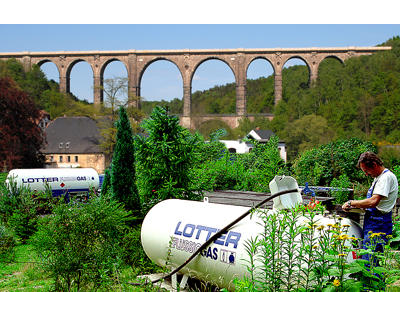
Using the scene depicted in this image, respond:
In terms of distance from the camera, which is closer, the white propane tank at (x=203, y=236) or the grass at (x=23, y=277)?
the white propane tank at (x=203, y=236)

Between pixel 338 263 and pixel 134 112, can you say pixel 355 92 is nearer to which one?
pixel 134 112

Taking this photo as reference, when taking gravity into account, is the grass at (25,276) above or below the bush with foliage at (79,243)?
below

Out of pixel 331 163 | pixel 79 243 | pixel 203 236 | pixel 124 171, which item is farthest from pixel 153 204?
pixel 331 163

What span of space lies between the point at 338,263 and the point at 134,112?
4920 cm

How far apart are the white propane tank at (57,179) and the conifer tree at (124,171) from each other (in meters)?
10.8

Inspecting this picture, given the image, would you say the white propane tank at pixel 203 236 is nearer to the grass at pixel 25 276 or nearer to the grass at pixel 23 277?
the grass at pixel 25 276

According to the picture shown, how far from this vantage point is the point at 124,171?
873cm

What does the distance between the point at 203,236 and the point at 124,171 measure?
171 inches

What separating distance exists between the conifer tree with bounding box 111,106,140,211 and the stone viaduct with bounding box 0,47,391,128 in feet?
197

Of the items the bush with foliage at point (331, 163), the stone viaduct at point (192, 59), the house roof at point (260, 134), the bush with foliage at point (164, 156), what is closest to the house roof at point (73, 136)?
the stone viaduct at point (192, 59)

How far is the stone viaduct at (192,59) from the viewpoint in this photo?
224 ft

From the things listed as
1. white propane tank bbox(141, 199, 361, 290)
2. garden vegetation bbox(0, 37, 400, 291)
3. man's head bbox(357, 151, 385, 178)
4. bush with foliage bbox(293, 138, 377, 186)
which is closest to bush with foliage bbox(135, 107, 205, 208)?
garden vegetation bbox(0, 37, 400, 291)

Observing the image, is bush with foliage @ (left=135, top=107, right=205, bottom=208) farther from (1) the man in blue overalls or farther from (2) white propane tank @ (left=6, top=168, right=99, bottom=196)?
(2) white propane tank @ (left=6, top=168, right=99, bottom=196)

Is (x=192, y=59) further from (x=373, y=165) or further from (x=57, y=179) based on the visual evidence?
(x=373, y=165)
